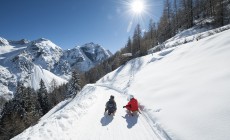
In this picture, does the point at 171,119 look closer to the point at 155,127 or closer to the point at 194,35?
the point at 155,127

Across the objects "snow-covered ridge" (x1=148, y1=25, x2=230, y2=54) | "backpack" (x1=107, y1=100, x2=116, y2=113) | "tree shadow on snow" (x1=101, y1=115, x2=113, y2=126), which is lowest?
"tree shadow on snow" (x1=101, y1=115, x2=113, y2=126)

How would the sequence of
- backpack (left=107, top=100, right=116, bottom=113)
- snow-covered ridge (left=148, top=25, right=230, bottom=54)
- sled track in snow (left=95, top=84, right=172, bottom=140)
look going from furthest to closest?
snow-covered ridge (left=148, top=25, right=230, bottom=54), backpack (left=107, top=100, right=116, bottom=113), sled track in snow (left=95, top=84, right=172, bottom=140)

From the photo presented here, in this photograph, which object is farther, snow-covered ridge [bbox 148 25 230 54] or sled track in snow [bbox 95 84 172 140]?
snow-covered ridge [bbox 148 25 230 54]

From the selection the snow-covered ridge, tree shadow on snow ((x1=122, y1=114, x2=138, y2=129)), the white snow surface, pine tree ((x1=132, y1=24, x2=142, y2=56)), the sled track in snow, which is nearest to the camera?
the white snow surface

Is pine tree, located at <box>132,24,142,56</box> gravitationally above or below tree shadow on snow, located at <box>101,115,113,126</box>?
above

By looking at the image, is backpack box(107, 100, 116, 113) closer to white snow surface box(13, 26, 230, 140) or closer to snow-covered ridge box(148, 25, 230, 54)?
white snow surface box(13, 26, 230, 140)

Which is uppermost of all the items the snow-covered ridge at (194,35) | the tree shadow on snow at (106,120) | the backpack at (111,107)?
the snow-covered ridge at (194,35)

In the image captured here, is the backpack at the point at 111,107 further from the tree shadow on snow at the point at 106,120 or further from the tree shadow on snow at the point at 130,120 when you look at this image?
the tree shadow on snow at the point at 130,120

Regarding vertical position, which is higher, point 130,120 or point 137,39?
point 137,39

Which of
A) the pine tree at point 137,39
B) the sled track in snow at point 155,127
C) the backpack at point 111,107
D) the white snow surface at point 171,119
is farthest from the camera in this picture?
the pine tree at point 137,39

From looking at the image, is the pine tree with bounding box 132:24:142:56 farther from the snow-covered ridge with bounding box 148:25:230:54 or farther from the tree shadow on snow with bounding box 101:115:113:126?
the tree shadow on snow with bounding box 101:115:113:126

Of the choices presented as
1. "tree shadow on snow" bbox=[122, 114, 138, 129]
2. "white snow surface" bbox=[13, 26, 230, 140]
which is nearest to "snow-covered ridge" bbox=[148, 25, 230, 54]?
"white snow surface" bbox=[13, 26, 230, 140]

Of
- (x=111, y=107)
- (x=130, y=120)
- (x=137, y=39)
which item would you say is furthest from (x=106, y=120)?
(x=137, y=39)

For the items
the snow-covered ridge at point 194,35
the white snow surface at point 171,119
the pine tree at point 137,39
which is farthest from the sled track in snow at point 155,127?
the pine tree at point 137,39
